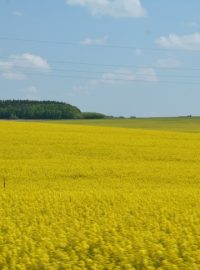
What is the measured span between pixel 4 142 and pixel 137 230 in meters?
15.6

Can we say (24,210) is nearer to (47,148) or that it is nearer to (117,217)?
(117,217)

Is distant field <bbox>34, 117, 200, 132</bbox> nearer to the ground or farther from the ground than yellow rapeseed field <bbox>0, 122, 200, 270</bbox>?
farther from the ground

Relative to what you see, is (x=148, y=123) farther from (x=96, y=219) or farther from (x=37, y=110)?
(x=96, y=219)

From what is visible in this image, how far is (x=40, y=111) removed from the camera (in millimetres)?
71000

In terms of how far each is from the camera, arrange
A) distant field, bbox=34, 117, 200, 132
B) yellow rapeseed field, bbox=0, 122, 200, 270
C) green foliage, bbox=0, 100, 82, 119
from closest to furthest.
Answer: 1. yellow rapeseed field, bbox=0, 122, 200, 270
2. distant field, bbox=34, 117, 200, 132
3. green foliage, bbox=0, 100, 82, 119

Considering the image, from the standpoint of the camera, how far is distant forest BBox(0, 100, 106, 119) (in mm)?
69312

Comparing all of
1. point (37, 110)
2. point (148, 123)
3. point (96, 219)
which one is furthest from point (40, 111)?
point (96, 219)

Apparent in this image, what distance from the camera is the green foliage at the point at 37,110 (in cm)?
6919

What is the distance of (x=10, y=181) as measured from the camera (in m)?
14.5

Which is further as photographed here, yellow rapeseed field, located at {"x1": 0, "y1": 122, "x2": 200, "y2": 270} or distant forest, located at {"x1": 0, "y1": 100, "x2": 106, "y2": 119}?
distant forest, located at {"x1": 0, "y1": 100, "x2": 106, "y2": 119}

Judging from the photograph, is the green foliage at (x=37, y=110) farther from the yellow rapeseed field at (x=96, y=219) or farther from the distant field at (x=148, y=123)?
the yellow rapeseed field at (x=96, y=219)

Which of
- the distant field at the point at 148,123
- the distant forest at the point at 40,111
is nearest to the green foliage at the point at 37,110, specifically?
the distant forest at the point at 40,111

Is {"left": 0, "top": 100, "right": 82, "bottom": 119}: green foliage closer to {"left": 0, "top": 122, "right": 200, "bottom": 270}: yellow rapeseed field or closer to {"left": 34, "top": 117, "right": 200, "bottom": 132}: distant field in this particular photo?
{"left": 34, "top": 117, "right": 200, "bottom": 132}: distant field

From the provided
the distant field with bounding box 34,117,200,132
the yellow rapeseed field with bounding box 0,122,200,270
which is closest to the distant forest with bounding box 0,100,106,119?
the distant field with bounding box 34,117,200,132
